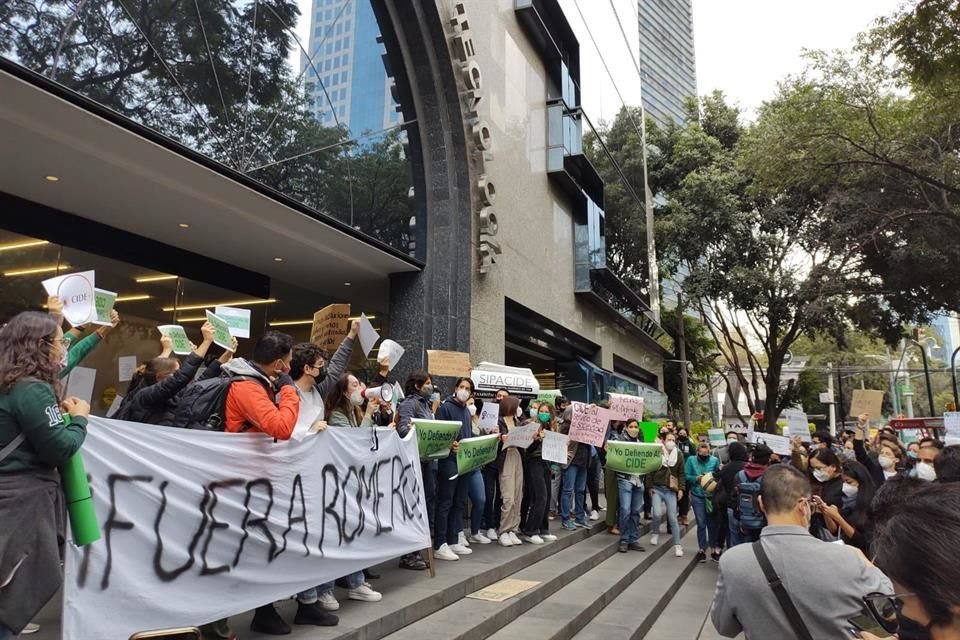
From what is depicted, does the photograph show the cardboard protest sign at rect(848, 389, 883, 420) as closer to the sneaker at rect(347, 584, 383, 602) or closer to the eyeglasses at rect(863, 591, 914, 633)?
the sneaker at rect(347, 584, 383, 602)

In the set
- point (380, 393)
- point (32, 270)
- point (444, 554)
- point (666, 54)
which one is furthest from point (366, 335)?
point (666, 54)

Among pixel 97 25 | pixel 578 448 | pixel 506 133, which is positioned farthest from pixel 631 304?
pixel 97 25

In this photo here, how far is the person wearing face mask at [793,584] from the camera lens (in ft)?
7.41

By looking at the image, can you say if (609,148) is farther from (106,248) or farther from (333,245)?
(106,248)

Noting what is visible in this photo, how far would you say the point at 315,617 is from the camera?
3.96m

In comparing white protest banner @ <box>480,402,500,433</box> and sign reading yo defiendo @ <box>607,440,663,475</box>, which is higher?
white protest banner @ <box>480,402,500,433</box>

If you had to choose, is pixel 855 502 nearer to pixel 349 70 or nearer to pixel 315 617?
pixel 315 617

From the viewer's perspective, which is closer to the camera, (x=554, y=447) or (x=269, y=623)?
(x=269, y=623)

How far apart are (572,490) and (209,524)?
20.4ft

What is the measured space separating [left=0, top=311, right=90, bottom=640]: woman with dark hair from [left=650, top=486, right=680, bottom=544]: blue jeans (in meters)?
8.15

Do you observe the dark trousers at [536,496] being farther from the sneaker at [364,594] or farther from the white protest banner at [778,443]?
the sneaker at [364,594]

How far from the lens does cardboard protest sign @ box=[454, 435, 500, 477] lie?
6230mm

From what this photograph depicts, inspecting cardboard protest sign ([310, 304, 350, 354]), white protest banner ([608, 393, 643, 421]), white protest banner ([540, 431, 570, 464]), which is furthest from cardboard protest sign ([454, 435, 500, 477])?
white protest banner ([608, 393, 643, 421])

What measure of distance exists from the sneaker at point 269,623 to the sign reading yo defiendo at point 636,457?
226 inches
